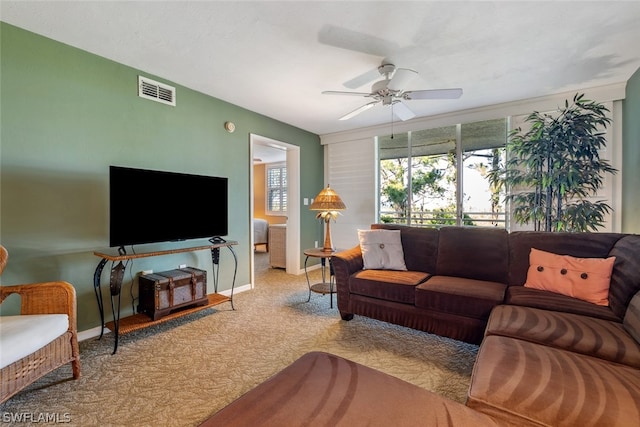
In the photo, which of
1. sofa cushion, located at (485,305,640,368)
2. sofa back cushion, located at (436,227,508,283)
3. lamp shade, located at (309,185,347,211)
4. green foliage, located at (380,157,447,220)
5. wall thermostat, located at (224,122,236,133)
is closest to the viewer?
sofa cushion, located at (485,305,640,368)

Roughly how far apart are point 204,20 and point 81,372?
2699 mm

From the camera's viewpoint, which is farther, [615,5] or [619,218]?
[619,218]

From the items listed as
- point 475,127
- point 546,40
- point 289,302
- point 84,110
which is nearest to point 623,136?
point 475,127

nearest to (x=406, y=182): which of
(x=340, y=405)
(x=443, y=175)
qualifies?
(x=443, y=175)

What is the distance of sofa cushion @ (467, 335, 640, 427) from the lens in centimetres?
102

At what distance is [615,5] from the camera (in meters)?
1.93

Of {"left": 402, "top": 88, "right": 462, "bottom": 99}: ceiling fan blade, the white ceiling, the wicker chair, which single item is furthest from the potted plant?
the wicker chair

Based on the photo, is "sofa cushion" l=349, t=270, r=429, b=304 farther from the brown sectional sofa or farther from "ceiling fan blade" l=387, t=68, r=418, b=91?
"ceiling fan blade" l=387, t=68, r=418, b=91

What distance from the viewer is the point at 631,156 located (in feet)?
9.76

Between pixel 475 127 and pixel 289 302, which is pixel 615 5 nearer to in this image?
pixel 475 127

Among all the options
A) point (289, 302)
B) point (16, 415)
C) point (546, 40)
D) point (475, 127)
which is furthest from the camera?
point (475, 127)

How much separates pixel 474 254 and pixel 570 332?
3.82ft

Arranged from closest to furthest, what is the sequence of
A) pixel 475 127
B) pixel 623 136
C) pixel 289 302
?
pixel 623 136, pixel 289 302, pixel 475 127

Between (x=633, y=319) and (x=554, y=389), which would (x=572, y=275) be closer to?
(x=633, y=319)
